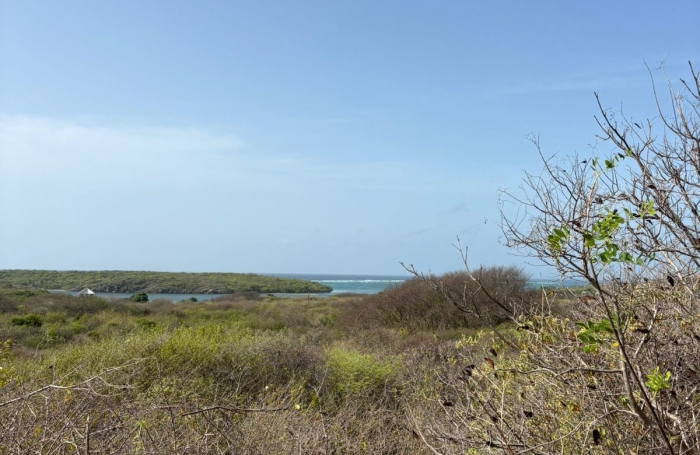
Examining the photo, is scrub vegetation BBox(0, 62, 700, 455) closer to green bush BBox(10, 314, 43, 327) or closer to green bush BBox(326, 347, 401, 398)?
green bush BBox(326, 347, 401, 398)

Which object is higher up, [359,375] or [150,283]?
[359,375]

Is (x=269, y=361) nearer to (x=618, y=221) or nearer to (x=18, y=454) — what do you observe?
(x=18, y=454)

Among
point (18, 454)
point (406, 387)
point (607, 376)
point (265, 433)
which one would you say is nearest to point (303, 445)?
point (265, 433)

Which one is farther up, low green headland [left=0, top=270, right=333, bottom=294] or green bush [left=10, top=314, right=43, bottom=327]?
green bush [left=10, top=314, right=43, bottom=327]

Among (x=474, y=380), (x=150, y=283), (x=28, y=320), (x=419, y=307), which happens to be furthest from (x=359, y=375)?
(x=150, y=283)

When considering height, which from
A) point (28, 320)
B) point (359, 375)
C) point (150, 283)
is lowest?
point (150, 283)

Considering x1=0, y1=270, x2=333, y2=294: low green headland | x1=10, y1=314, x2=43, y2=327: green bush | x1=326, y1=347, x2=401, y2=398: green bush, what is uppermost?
x1=326, y1=347, x2=401, y2=398: green bush

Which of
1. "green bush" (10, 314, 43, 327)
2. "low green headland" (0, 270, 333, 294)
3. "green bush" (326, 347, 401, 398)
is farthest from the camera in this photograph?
"low green headland" (0, 270, 333, 294)

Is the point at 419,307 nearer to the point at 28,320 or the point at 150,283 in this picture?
the point at 28,320

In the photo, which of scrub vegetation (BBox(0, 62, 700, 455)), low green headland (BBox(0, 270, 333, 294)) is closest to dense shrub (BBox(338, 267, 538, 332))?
scrub vegetation (BBox(0, 62, 700, 455))

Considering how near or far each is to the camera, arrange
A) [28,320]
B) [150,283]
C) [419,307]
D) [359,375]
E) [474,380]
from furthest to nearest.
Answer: [150,283]
[28,320]
[419,307]
[359,375]
[474,380]

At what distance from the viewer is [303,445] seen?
17.1 ft

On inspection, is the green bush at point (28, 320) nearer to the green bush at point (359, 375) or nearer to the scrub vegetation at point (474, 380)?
the scrub vegetation at point (474, 380)

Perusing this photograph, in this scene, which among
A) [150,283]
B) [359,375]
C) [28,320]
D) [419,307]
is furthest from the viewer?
[150,283]
